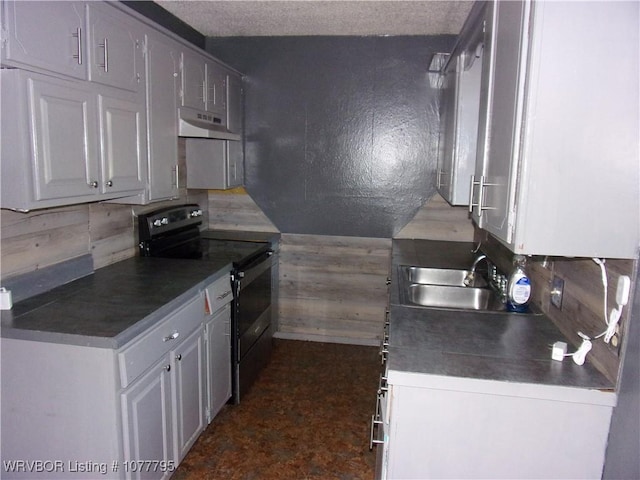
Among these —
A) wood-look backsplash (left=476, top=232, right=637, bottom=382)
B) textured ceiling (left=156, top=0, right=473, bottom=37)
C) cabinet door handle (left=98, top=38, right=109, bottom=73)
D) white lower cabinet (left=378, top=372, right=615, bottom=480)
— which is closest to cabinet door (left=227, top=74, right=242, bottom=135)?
textured ceiling (left=156, top=0, right=473, bottom=37)

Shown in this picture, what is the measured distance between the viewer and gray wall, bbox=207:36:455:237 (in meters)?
3.63

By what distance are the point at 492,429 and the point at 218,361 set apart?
165cm

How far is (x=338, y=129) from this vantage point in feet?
12.3

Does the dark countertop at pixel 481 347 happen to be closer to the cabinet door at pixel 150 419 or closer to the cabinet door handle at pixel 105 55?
the cabinet door at pixel 150 419

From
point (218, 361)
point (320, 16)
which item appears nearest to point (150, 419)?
point (218, 361)

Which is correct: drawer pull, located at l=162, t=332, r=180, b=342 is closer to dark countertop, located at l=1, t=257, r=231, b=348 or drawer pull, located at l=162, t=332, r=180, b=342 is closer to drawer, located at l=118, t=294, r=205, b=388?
drawer, located at l=118, t=294, r=205, b=388

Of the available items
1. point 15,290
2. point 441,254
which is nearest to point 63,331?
point 15,290

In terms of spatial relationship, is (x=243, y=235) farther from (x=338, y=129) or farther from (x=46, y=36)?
(x=46, y=36)

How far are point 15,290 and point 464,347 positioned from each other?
182cm

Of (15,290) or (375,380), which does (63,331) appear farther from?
(375,380)

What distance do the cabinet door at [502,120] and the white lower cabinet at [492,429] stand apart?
484 millimetres

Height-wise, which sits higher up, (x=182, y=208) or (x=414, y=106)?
(x=414, y=106)

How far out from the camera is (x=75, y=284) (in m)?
2.25

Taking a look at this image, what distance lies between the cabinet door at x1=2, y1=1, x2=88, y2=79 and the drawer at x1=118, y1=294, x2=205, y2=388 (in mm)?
1072
